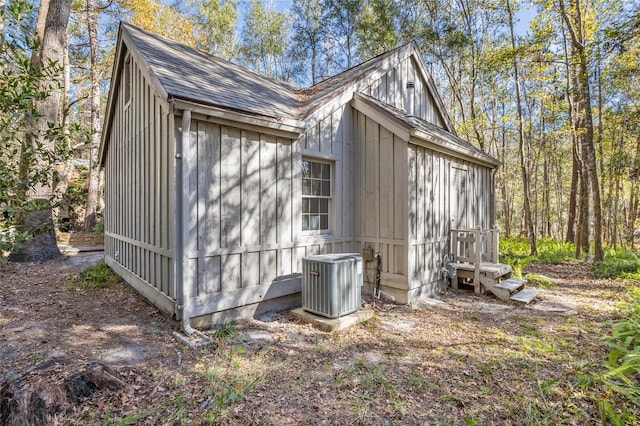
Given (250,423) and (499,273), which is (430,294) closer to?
(499,273)

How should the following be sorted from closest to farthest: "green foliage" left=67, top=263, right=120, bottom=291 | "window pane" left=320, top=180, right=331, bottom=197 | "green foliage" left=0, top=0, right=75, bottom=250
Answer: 1. "green foliage" left=0, top=0, right=75, bottom=250
2. "window pane" left=320, top=180, right=331, bottom=197
3. "green foliage" left=67, top=263, right=120, bottom=291

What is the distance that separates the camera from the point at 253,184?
16.3 ft

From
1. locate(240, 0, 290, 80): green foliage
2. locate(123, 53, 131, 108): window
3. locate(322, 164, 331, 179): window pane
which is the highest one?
locate(240, 0, 290, 80): green foliage

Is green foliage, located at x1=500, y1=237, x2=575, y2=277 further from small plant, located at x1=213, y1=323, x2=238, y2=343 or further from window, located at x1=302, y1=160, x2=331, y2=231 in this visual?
small plant, located at x1=213, y1=323, x2=238, y2=343

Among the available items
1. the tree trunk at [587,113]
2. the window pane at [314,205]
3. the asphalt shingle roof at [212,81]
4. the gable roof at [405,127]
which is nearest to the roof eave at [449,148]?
the gable roof at [405,127]

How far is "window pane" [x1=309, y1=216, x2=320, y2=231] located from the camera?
19.8 feet

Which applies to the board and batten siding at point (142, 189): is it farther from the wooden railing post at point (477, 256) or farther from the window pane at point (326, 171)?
the wooden railing post at point (477, 256)

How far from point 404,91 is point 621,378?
293 inches

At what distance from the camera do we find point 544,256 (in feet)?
35.3

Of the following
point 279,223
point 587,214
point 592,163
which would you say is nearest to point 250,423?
point 279,223

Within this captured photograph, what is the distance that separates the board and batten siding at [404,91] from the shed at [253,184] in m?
0.09

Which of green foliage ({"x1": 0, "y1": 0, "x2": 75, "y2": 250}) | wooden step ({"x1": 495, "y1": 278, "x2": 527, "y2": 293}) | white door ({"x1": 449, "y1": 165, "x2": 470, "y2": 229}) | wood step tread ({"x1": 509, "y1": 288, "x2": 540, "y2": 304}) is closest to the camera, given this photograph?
green foliage ({"x1": 0, "y1": 0, "x2": 75, "y2": 250})

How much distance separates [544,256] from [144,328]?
39.2ft

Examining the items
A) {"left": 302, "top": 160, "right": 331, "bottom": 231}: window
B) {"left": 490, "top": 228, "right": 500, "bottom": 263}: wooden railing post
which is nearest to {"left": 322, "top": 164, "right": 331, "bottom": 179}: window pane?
{"left": 302, "top": 160, "right": 331, "bottom": 231}: window
